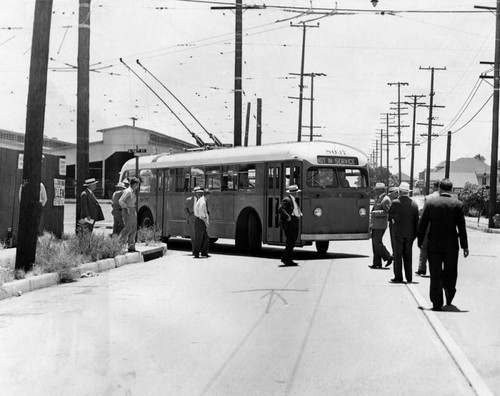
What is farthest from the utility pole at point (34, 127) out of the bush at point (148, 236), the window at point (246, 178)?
the bush at point (148, 236)

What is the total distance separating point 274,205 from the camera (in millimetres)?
18641

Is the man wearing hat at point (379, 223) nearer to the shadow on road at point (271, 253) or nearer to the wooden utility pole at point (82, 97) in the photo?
the shadow on road at point (271, 253)

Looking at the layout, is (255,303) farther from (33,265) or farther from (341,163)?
(341,163)

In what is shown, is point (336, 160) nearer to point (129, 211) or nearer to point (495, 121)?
point (129, 211)

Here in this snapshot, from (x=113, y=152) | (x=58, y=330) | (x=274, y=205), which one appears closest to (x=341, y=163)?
(x=274, y=205)

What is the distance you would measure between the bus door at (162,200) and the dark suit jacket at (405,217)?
1125 centimetres

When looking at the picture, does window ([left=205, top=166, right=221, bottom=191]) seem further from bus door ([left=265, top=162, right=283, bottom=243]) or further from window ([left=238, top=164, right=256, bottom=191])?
bus door ([left=265, top=162, right=283, bottom=243])

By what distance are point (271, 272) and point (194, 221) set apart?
436 centimetres

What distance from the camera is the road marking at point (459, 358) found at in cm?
623

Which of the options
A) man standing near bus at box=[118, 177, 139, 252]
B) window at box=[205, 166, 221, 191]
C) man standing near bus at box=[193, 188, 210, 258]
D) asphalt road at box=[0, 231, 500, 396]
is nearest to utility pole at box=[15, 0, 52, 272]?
asphalt road at box=[0, 231, 500, 396]

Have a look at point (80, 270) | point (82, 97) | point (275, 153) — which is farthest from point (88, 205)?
point (275, 153)

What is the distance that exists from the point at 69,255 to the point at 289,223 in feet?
15.4

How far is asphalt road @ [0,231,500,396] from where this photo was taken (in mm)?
6352

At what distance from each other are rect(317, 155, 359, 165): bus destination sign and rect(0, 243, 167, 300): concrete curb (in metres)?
4.79
